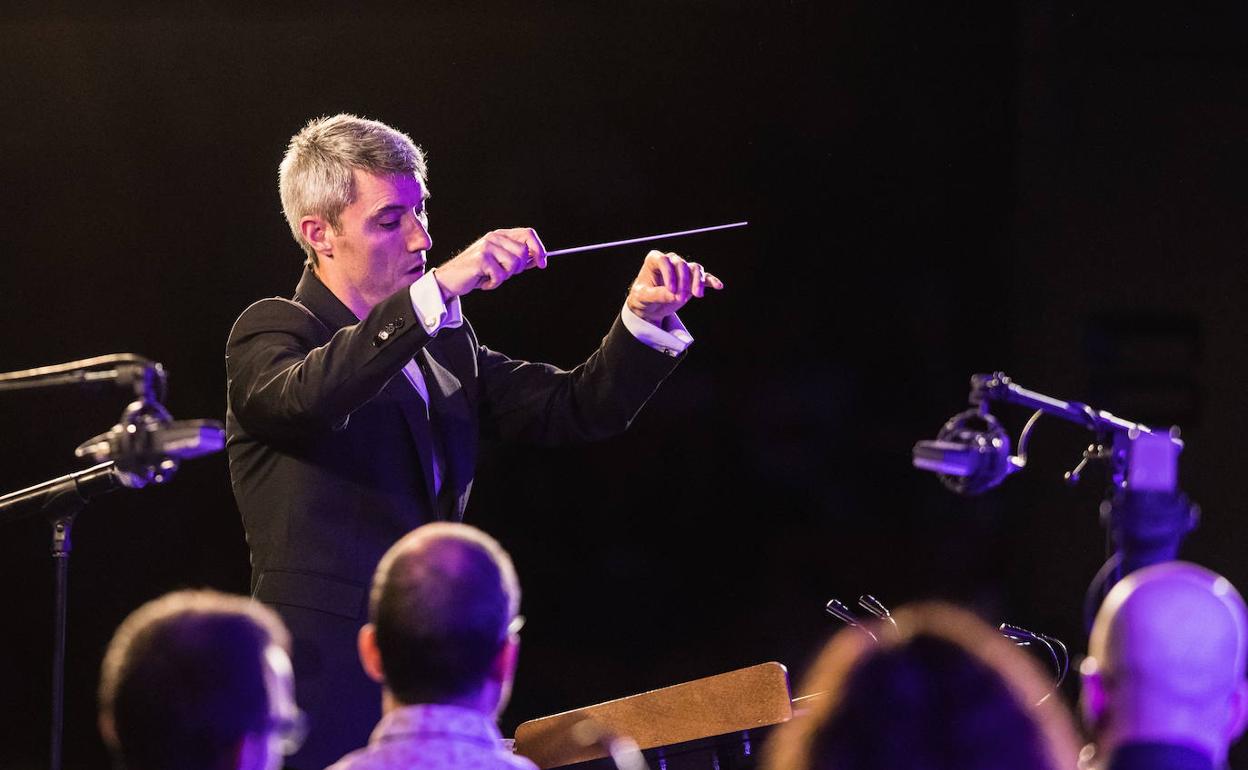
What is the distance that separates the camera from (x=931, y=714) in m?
1.11

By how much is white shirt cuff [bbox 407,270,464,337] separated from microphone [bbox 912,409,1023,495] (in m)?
0.86

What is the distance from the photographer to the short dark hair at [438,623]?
5.03 feet

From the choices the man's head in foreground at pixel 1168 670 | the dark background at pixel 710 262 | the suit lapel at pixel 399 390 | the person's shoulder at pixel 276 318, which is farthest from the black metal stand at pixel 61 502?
the man's head in foreground at pixel 1168 670

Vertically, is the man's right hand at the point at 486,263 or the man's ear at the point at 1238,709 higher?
the man's right hand at the point at 486,263

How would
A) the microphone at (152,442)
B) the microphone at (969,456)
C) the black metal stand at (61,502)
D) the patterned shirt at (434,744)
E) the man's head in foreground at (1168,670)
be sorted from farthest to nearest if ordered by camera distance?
the black metal stand at (61,502), the microphone at (969,456), the microphone at (152,442), the patterned shirt at (434,744), the man's head in foreground at (1168,670)

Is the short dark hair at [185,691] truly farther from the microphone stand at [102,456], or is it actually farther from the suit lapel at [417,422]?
the suit lapel at [417,422]

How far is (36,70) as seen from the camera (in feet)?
13.2

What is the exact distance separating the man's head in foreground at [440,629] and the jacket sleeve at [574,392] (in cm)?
132

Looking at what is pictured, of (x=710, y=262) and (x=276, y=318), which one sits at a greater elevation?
(x=276, y=318)

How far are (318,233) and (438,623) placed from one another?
1.50m

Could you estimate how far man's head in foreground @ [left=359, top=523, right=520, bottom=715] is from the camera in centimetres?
153

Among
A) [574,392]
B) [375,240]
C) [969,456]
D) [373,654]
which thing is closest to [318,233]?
[375,240]

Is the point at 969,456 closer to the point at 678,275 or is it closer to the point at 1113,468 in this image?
the point at 1113,468

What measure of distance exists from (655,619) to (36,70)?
7.81ft
